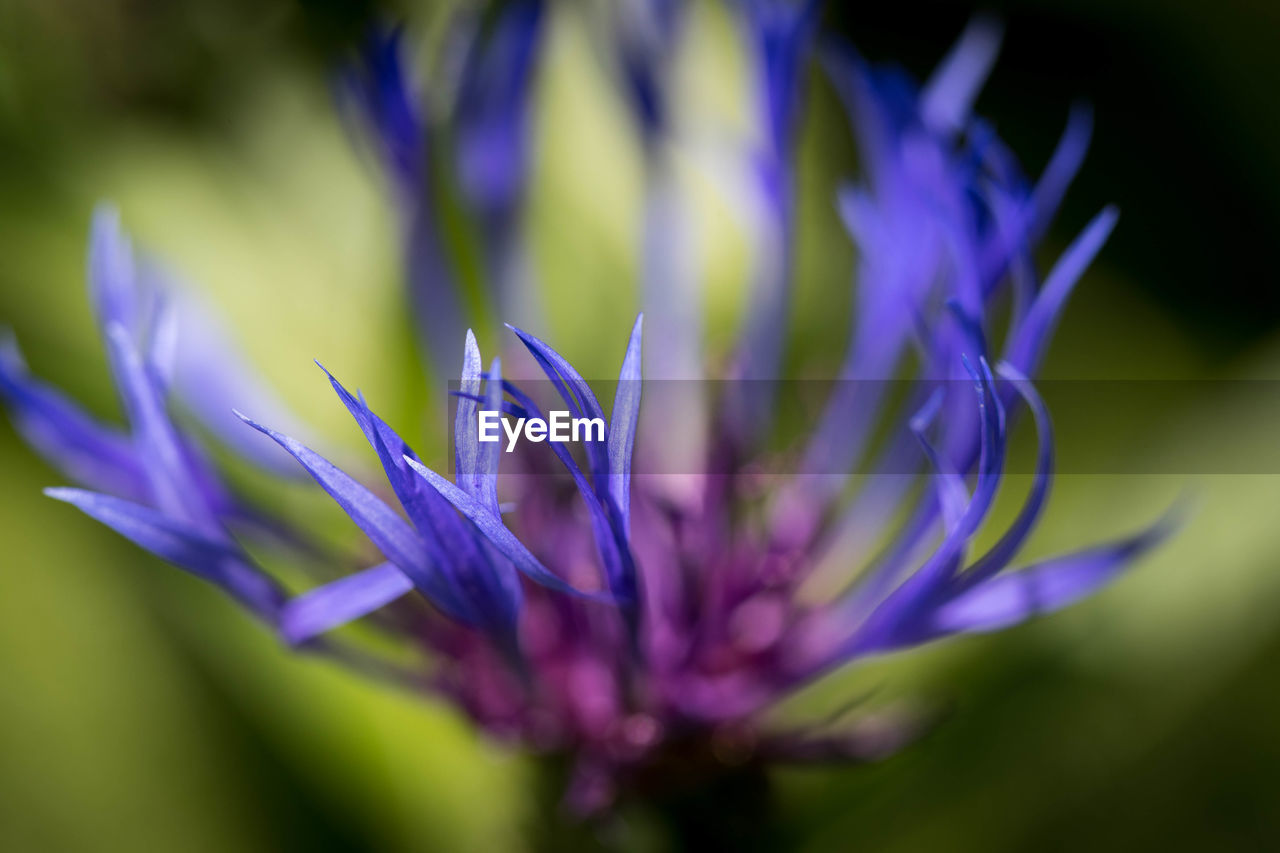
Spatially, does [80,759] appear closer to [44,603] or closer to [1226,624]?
[44,603]

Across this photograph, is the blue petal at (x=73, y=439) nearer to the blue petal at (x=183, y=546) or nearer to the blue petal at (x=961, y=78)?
the blue petal at (x=183, y=546)

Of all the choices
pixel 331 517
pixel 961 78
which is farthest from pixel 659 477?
pixel 961 78

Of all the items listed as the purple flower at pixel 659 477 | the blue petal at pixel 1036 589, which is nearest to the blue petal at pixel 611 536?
the purple flower at pixel 659 477

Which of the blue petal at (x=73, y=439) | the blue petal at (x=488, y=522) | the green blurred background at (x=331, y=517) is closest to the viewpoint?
the blue petal at (x=488, y=522)

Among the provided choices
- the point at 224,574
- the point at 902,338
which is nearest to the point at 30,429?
the point at 224,574

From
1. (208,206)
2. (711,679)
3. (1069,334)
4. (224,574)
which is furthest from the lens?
(1069,334)

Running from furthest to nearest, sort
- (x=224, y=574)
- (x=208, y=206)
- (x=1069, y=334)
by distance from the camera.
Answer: (x=1069, y=334) → (x=208, y=206) → (x=224, y=574)

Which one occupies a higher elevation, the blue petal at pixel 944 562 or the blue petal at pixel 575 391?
the blue petal at pixel 575 391

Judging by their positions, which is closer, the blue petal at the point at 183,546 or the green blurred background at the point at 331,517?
the blue petal at the point at 183,546
